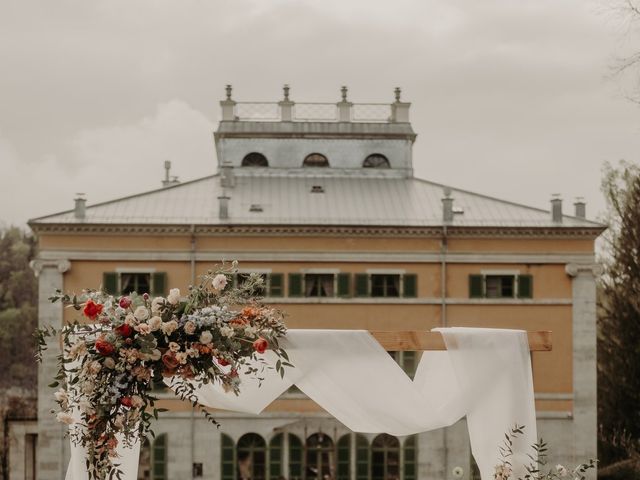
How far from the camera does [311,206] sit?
99.5 ft

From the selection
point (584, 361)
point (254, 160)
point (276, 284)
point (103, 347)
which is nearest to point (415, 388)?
point (103, 347)

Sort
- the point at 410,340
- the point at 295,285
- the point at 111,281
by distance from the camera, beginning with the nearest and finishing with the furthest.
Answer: the point at 410,340 < the point at 111,281 < the point at 295,285

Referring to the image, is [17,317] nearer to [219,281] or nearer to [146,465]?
[146,465]

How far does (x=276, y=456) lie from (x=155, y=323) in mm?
20732

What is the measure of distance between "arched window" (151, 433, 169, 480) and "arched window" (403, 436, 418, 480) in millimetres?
5854

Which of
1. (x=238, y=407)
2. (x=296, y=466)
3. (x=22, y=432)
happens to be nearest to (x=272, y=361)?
(x=238, y=407)

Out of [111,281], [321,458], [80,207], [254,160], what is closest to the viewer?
[321,458]

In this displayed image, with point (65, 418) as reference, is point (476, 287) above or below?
above

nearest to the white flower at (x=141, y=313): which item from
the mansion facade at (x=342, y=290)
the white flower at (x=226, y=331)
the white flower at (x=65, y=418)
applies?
the white flower at (x=226, y=331)

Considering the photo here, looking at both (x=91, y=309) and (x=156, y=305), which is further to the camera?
(x=156, y=305)

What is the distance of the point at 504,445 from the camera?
9109mm

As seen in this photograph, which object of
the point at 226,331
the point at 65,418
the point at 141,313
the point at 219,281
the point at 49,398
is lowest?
the point at 49,398

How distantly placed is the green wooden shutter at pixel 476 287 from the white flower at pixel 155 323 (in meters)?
21.2

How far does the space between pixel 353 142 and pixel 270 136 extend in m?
2.49
